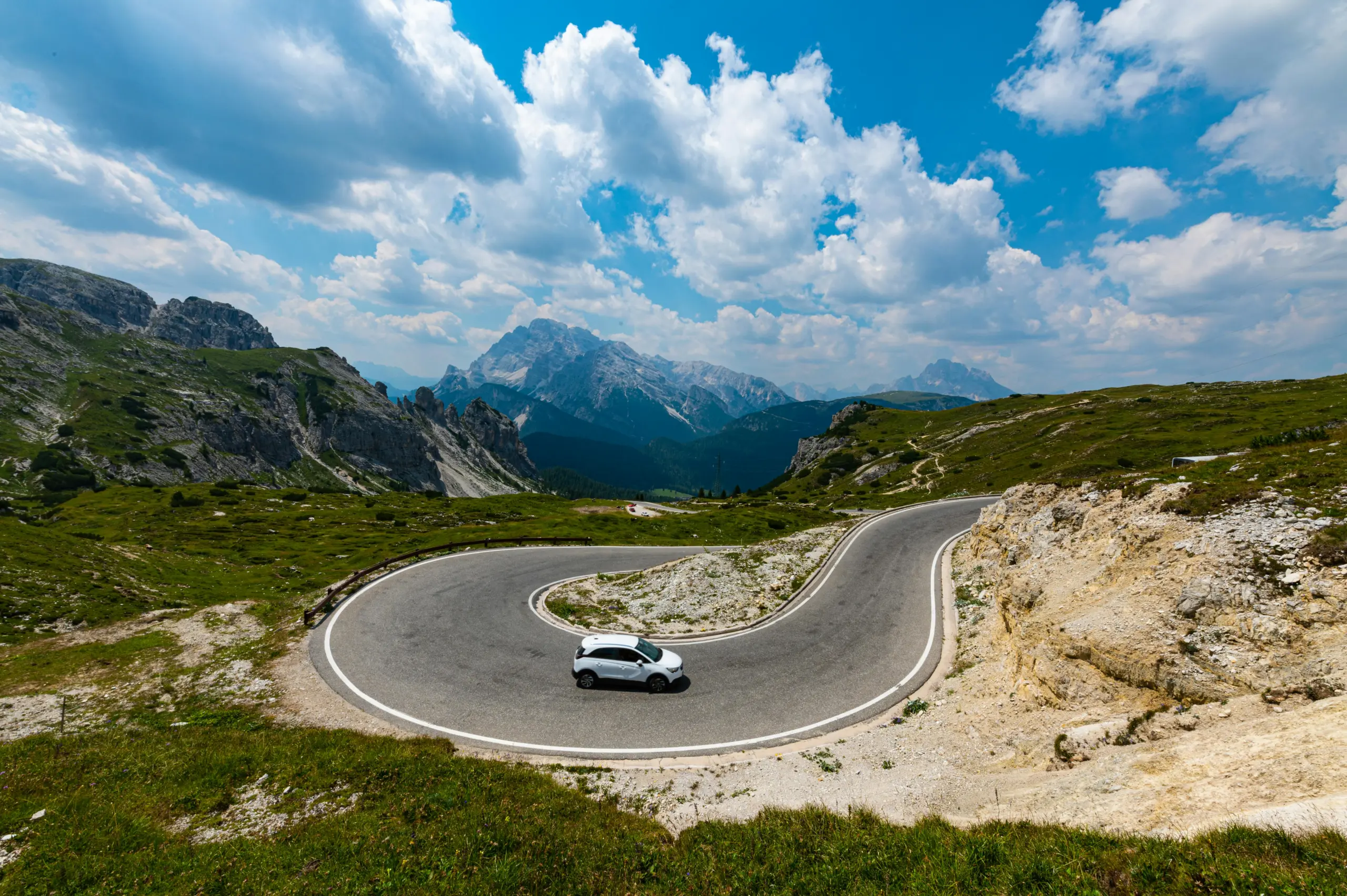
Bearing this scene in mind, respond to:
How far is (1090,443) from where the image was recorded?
8238cm

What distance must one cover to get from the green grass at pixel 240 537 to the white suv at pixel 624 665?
73.3 ft

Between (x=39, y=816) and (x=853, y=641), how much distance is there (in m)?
29.2

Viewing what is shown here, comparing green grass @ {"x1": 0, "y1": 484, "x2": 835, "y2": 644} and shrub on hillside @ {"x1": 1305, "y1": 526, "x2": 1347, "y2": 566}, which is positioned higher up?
shrub on hillside @ {"x1": 1305, "y1": 526, "x2": 1347, "y2": 566}

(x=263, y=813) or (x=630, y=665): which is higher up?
(x=263, y=813)

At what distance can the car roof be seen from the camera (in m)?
22.6

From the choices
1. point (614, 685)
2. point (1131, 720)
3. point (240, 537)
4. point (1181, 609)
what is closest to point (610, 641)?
point (614, 685)

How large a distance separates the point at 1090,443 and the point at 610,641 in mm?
96296

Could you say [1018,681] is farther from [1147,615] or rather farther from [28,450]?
[28,450]

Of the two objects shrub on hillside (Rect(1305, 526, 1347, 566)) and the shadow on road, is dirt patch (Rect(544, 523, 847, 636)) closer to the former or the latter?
the shadow on road

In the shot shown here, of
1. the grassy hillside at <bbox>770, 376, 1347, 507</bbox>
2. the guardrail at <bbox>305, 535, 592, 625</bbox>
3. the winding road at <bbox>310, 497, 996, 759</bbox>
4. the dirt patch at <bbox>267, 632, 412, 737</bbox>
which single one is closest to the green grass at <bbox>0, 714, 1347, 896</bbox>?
the dirt patch at <bbox>267, 632, 412, 737</bbox>

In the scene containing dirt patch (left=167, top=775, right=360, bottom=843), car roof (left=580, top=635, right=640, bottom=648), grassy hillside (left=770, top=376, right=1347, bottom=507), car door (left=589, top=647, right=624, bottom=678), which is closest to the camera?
dirt patch (left=167, top=775, right=360, bottom=843)

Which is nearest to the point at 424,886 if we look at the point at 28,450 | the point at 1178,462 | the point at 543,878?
the point at 543,878

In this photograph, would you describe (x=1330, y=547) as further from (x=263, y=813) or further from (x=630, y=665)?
(x=263, y=813)

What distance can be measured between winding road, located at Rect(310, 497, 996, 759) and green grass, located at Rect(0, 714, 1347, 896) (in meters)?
5.05
